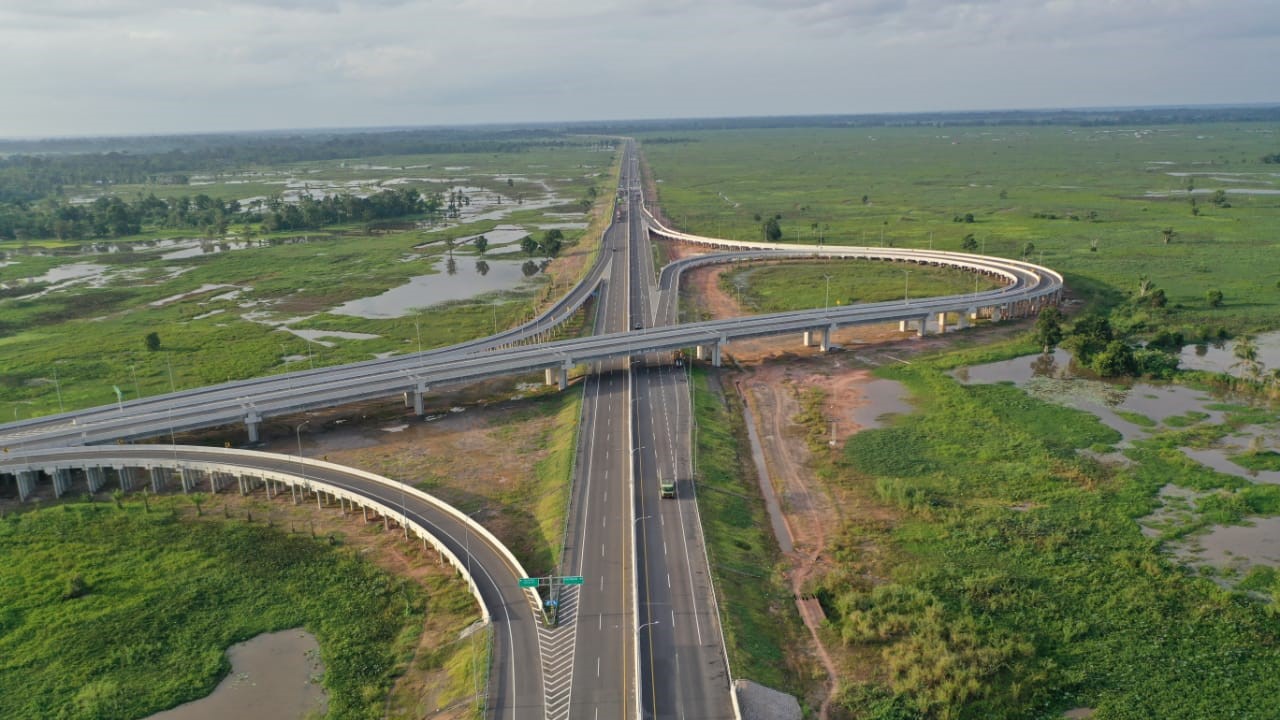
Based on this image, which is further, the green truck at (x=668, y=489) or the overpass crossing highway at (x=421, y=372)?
the overpass crossing highway at (x=421, y=372)

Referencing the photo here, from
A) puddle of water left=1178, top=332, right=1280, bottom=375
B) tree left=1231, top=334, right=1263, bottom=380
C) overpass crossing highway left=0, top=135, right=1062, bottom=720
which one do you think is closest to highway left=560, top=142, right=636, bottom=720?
→ overpass crossing highway left=0, top=135, right=1062, bottom=720

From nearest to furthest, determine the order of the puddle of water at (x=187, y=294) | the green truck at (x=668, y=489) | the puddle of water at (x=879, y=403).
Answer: the green truck at (x=668, y=489), the puddle of water at (x=879, y=403), the puddle of water at (x=187, y=294)

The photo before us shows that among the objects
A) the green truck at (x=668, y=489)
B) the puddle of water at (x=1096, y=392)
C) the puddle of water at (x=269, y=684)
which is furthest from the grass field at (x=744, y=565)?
the puddle of water at (x=1096, y=392)

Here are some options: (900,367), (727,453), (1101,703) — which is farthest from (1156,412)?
(1101,703)

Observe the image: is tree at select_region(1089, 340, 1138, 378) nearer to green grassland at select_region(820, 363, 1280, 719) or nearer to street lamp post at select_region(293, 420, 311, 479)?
green grassland at select_region(820, 363, 1280, 719)

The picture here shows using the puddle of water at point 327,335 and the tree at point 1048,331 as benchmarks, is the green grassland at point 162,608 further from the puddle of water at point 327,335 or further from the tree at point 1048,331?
the tree at point 1048,331

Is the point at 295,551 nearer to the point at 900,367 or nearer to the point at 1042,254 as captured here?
the point at 900,367
